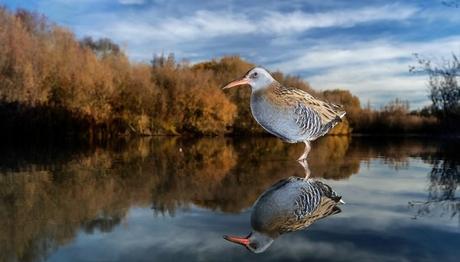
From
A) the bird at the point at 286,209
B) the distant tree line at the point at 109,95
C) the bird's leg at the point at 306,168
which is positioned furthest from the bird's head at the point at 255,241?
the distant tree line at the point at 109,95

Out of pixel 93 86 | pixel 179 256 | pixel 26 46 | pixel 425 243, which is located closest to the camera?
pixel 179 256

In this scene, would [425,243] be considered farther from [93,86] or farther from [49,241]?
[93,86]

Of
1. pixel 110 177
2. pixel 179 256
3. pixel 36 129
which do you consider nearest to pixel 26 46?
pixel 36 129

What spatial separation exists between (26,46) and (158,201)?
2599cm

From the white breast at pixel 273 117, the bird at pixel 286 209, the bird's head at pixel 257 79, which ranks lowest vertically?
the bird at pixel 286 209

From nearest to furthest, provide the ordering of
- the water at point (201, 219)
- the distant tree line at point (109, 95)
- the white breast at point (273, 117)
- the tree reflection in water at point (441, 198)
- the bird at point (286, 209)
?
1. the water at point (201, 219)
2. the bird at point (286, 209)
3. the tree reflection in water at point (441, 198)
4. the white breast at point (273, 117)
5. the distant tree line at point (109, 95)

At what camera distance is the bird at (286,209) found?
3.05m

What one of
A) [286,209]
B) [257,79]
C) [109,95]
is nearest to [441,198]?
[286,209]

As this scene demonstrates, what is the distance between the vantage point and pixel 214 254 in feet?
8.91

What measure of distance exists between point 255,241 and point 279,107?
2.88 m

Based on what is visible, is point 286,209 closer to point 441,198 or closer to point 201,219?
point 201,219

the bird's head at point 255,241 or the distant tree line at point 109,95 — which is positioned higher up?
the distant tree line at point 109,95

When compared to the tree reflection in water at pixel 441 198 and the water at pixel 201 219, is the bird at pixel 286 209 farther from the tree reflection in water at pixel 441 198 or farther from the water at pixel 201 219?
the tree reflection in water at pixel 441 198

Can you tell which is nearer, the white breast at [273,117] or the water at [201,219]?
the water at [201,219]
